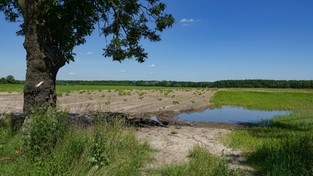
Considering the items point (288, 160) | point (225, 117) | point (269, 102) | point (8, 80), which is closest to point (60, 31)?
point (288, 160)

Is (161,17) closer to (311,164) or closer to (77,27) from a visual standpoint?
(77,27)

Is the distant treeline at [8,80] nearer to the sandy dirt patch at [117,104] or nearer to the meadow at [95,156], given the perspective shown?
the sandy dirt patch at [117,104]

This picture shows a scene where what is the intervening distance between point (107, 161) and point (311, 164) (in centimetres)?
429

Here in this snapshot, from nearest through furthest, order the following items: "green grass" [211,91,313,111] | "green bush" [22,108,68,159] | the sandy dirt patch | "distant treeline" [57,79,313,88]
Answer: "green bush" [22,108,68,159] → the sandy dirt patch → "green grass" [211,91,313,111] → "distant treeline" [57,79,313,88]

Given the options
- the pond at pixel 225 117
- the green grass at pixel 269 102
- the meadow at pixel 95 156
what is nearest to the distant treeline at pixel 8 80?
the green grass at pixel 269 102

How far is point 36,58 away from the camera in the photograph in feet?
34.7

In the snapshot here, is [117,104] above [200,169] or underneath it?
underneath

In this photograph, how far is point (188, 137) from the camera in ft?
40.0

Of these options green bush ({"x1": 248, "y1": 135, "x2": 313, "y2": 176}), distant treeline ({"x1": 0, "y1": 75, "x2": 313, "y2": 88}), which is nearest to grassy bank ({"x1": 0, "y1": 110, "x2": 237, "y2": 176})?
green bush ({"x1": 248, "y1": 135, "x2": 313, "y2": 176})

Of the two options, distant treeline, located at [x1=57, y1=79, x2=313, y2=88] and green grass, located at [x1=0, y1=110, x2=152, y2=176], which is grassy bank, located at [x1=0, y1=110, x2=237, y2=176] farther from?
distant treeline, located at [x1=57, y1=79, x2=313, y2=88]

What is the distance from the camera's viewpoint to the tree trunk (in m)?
10.5

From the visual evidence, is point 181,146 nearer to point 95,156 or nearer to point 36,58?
point 95,156

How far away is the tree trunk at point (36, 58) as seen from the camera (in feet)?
34.5

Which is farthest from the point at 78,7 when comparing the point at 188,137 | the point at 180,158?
the point at 180,158
